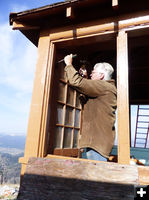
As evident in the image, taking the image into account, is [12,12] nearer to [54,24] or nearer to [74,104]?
[54,24]

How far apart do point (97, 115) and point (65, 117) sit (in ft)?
3.06

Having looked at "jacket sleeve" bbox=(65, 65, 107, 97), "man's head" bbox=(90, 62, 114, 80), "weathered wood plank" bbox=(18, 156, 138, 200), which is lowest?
"weathered wood plank" bbox=(18, 156, 138, 200)

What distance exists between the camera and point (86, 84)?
6.37ft

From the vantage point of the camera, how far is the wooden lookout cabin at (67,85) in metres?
1.71

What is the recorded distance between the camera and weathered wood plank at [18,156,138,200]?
1497 millimetres

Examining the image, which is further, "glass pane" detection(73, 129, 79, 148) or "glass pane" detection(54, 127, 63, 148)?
"glass pane" detection(73, 129, 79, 148)

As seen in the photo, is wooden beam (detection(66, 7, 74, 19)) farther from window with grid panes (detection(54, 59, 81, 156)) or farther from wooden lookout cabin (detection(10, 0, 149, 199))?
window with grid panes (detection(54, 59, 81, 156))

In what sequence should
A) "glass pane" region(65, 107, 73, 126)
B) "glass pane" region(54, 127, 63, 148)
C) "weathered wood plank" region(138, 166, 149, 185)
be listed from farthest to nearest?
"glass pane" region(65, 107, 73, 126), "glass pane" region(54, 127, 63, 148), "weathered wood plank" region(138, 166, 149, 185)

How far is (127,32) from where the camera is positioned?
2.11 m

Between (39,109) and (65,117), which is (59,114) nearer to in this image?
(65,117)

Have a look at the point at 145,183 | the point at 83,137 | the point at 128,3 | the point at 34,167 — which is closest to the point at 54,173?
the point at 34,167

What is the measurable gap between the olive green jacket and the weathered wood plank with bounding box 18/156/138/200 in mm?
270

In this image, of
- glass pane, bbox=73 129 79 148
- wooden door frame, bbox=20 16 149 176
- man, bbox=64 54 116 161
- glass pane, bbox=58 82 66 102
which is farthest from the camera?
glass pane, bbox=73 129 79 148

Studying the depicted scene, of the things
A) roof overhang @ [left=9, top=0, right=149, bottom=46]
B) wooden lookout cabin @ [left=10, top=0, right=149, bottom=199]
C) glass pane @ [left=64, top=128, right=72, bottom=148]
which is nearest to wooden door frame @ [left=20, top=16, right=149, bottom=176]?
wooden lookout cabin @ [left=10, top=0, right=149, bottom=199]
